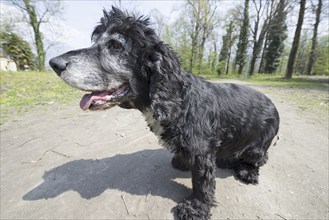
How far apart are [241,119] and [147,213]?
159 centimetres

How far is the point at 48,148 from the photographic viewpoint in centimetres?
354

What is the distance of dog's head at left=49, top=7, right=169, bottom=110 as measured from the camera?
6.06 feet

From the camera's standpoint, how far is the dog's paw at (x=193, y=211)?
2.19 meters

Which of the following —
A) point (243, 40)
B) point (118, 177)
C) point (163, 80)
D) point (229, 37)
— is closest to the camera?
point (163, 80)

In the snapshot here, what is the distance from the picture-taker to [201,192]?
2.24 meters

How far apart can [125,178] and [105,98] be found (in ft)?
4.55

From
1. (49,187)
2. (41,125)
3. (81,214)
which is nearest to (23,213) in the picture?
(49,187)

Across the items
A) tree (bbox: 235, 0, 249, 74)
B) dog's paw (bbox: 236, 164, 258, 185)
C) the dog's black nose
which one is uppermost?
tree (bbox: 235, 0, 249, 74)

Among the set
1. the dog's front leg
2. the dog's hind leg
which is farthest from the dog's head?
the dog's hind leg

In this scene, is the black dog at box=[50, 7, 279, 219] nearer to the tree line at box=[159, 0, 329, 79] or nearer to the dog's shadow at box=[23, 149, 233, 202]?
the dog's shadow at box=[23, 149, 233, 202]

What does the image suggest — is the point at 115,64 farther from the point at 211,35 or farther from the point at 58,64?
the point at 211,35

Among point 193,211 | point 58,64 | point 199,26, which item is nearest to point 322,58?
point 199,26

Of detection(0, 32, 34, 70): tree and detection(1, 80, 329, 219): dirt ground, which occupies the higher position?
detection(0, 32, 34, 70): tree

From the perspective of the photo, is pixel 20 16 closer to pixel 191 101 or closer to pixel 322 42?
pixel 191 101
